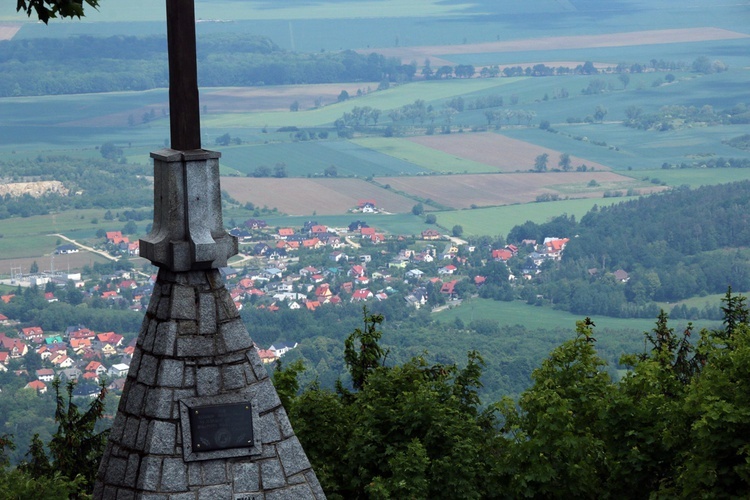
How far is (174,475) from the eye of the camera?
→ 7680 mm

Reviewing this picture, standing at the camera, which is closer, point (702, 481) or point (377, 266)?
point (702, 481)

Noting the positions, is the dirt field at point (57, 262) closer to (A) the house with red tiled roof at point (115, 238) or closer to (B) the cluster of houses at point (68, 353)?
(A) the house with red tiled roof at point (115, 238)

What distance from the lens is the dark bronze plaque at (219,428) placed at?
25.4 feet

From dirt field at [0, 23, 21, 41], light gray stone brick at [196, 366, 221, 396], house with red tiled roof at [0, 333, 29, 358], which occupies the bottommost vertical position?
house with red tiled roof at [0, 333, 29, 358]

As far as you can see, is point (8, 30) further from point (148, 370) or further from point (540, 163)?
point (148, 370)

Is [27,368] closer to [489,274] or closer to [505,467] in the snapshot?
[489,274]

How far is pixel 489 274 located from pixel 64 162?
6358 centimetres

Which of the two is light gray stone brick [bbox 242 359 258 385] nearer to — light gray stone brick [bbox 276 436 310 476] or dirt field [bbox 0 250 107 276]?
light gray stone brick [bbox 276 436 310 476]

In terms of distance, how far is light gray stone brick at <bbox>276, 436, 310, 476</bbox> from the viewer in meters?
7.97

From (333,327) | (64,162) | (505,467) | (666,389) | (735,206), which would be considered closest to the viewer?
(505,467)

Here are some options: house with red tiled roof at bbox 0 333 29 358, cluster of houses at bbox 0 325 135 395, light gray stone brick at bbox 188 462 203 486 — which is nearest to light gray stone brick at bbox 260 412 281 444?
light gray stone brick at bbox 188 462 203 486

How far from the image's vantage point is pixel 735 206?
134875mm

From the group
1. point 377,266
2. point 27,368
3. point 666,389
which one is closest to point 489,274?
point 377,266

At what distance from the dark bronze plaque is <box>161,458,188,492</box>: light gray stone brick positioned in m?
0.14
